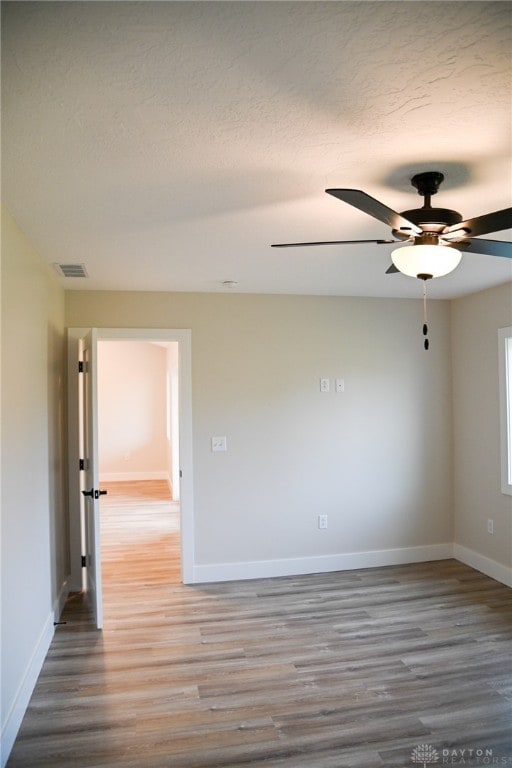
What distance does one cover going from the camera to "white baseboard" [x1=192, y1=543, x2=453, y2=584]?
13.9 ft

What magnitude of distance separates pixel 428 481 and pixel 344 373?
1.32m

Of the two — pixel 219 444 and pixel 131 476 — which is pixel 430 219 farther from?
pixel 131 476

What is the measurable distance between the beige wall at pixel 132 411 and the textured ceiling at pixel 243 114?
21.7 feet

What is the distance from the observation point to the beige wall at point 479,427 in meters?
4.16

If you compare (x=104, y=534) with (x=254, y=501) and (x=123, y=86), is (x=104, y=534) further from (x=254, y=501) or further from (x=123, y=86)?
(x=123, y=86)

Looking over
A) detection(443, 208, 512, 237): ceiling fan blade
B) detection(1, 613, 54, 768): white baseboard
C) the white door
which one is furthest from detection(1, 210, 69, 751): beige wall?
detection(443, 208, 512, 237): ceiling fan blade

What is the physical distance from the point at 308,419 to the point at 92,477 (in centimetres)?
191

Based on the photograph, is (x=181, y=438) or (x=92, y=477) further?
(x=181, y=438)

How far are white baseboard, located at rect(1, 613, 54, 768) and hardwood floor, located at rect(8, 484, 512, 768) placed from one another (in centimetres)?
5

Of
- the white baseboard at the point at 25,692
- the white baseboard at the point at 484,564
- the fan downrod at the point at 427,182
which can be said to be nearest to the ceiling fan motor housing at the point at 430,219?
the fan downrod at the point at 427,182

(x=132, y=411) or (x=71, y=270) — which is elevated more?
(x=71, y=270)

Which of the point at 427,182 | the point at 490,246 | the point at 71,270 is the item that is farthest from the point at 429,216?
the point at 71,270

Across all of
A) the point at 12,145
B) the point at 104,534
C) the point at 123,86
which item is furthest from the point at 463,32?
the point at 104,534

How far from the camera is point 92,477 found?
3.44 metres
